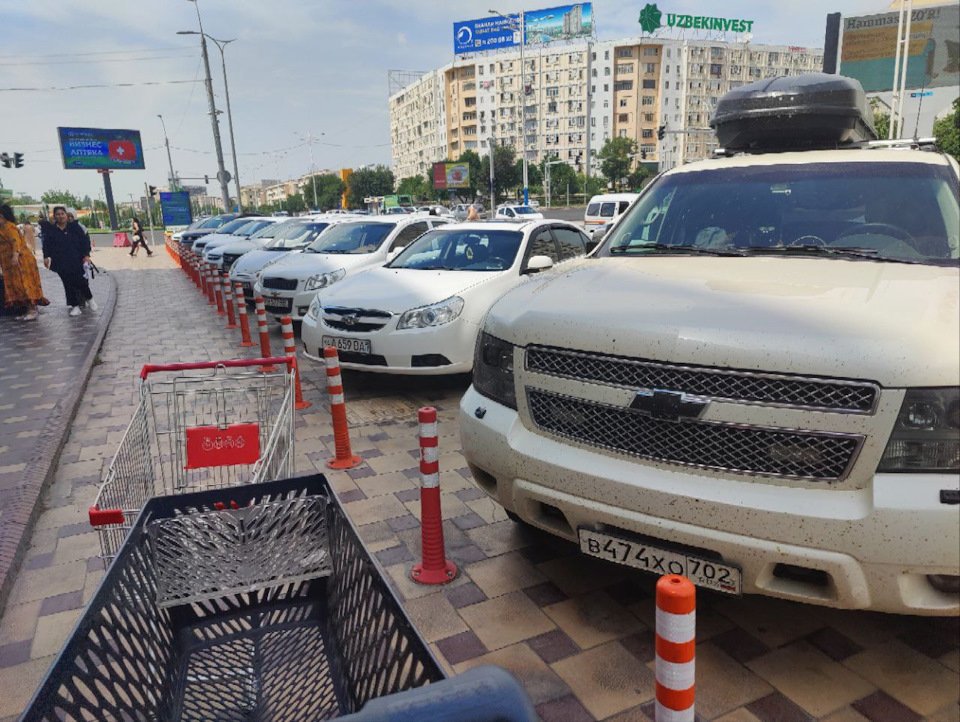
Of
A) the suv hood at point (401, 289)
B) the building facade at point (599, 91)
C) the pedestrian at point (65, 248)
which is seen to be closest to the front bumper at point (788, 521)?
the suv hood at point (401, 289)

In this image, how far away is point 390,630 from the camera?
1.60 meters

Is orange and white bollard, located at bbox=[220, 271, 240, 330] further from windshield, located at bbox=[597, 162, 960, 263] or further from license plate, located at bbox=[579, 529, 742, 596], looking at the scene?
license plate, located at bbox=[579, 529, 742, 596]

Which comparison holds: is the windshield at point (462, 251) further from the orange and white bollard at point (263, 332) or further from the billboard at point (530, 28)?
the billboard at point (530, 28)

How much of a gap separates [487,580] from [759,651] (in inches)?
48.9

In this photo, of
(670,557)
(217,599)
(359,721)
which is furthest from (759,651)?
(359,721)

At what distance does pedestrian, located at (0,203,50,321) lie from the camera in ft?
36.1

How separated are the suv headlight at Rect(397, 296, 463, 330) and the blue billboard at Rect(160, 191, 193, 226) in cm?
5433

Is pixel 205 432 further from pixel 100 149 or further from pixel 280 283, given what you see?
pixel 100 149

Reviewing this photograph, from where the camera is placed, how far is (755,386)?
2.13 m

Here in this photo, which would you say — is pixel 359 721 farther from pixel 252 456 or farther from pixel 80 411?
pixel 80 411

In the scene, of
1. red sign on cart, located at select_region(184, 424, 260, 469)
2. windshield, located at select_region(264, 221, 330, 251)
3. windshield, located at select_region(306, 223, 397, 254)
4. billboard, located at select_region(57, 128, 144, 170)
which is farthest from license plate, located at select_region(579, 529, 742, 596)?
billboard, located at select_region(57, 128, 144, 170)

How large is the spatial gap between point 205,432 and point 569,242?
5399 millimetres

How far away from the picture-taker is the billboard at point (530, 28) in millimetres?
88375

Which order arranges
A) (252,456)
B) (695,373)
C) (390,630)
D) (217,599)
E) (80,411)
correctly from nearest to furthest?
1. (390,630)
2. (695,373)
3. (217,599)
4. (252,456)
5. (80,411)
